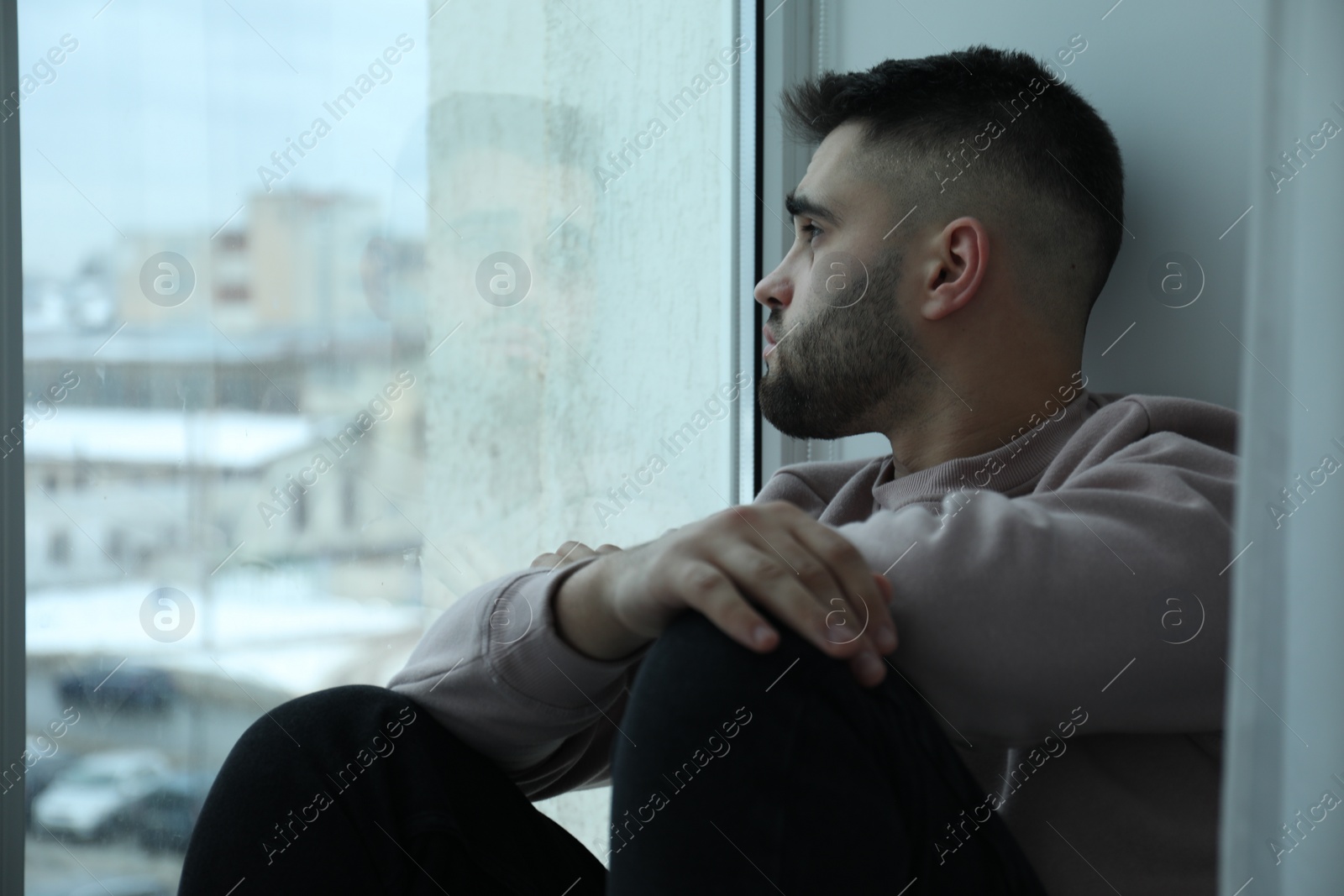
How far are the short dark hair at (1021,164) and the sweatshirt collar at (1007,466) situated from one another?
0.12m

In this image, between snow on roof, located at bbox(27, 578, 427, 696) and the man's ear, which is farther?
snow on roof, located at bbox(27, 578, 427, 696)

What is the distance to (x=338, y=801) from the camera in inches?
32.3

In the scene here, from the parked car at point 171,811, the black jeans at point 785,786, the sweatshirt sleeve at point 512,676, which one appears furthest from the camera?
the parked car at point 171,811

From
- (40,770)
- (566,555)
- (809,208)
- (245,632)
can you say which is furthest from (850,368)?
(40,770)

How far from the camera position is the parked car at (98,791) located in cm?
114

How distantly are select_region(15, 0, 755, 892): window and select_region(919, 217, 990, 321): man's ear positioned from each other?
515 millimetres

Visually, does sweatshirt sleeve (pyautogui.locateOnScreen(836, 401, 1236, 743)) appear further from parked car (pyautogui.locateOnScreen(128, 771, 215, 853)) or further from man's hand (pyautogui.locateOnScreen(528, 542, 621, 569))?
parked car (pyautogui.locateOnScreen(128, 771, 215, 853))

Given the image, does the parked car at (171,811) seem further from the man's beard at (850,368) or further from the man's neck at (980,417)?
the man's neck at (980,417)

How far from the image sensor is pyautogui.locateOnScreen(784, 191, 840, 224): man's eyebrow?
1.10m

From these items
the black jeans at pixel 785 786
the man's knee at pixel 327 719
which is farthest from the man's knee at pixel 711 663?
the man's knee at pixel 327 719

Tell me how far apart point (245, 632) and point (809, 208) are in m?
0.84

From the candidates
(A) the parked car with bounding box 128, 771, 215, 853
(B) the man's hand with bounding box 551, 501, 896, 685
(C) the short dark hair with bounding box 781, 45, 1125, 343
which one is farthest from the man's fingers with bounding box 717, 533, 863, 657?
(A) the parked car with bounding box 128, 771, 215, 853

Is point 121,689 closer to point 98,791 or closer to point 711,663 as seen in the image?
point 98,791

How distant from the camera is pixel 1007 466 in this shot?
0.94 m
